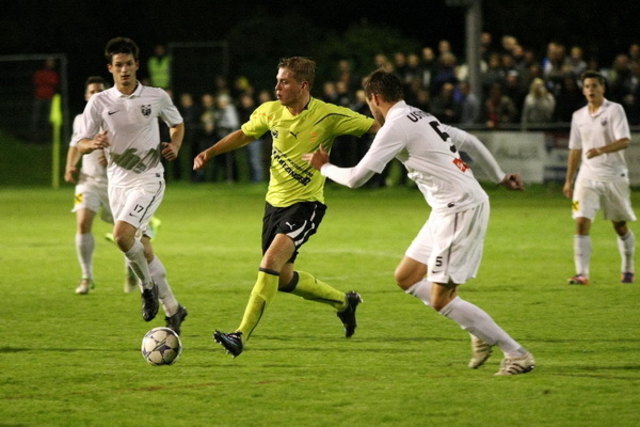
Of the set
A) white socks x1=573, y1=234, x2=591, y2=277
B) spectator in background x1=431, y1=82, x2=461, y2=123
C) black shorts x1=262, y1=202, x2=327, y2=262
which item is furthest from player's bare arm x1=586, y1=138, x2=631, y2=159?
spectator in background x1=431, y1=82, x2=461, y2=123

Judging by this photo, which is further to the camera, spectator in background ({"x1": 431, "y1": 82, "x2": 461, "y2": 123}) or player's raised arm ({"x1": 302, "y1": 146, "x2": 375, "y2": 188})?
spectator in background ({"x1": 431, "y1": 82, "x2": 461, "y2": 123})

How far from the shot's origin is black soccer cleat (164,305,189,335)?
32.6ft

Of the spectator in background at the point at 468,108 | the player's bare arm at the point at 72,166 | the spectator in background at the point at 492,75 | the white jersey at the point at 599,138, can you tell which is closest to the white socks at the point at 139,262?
the player's bare arm at the point at 72,166

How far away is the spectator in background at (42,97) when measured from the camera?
31.5 metres

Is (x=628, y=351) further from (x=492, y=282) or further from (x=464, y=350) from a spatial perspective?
(x=492, y=282)

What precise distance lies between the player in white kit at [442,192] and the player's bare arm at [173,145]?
7.74ft

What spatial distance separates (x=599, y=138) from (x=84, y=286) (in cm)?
524

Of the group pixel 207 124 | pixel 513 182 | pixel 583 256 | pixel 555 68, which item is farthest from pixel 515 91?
pixel 513 182

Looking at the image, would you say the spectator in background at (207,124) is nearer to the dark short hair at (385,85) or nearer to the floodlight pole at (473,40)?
the floodlight pole at (473,40)

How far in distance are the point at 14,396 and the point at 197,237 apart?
1036cm

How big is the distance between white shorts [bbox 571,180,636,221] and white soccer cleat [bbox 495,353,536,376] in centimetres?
513

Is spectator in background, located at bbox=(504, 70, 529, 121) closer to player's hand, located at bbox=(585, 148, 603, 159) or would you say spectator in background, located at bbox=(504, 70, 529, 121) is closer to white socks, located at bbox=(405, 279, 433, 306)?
player's hand, located at bbox=(585, 148, 603, 159)

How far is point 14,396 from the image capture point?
25.3ft

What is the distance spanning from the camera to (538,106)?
80.2ft
